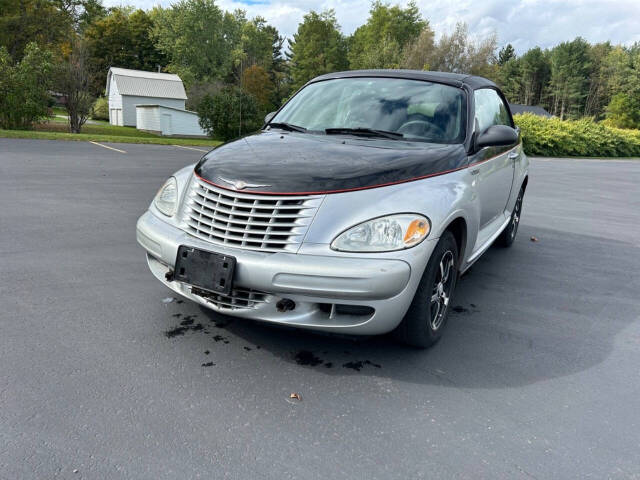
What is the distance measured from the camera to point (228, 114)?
2311cm

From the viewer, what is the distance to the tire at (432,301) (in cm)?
289

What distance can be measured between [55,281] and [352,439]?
109 inches

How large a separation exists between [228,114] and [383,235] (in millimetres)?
21653

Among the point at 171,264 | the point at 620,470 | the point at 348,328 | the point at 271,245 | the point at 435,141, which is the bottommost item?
the point at 620,470

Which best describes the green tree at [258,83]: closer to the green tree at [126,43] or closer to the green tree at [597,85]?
the green tree at [126,43]

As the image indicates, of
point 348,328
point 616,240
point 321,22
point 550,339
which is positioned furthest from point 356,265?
point 321,22

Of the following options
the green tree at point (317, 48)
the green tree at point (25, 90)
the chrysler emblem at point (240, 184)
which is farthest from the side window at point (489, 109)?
the green tree at point (317, 48)

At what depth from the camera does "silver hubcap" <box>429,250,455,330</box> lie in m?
3.14

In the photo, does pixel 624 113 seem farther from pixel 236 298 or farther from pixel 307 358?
pixel 236 298

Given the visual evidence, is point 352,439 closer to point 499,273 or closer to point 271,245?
point 271,245

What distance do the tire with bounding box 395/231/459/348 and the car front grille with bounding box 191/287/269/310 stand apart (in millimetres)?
862

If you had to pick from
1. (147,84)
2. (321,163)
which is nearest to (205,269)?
(321,163)

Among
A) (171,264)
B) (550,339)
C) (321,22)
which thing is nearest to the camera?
(171,264)

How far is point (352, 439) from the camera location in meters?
2.27
